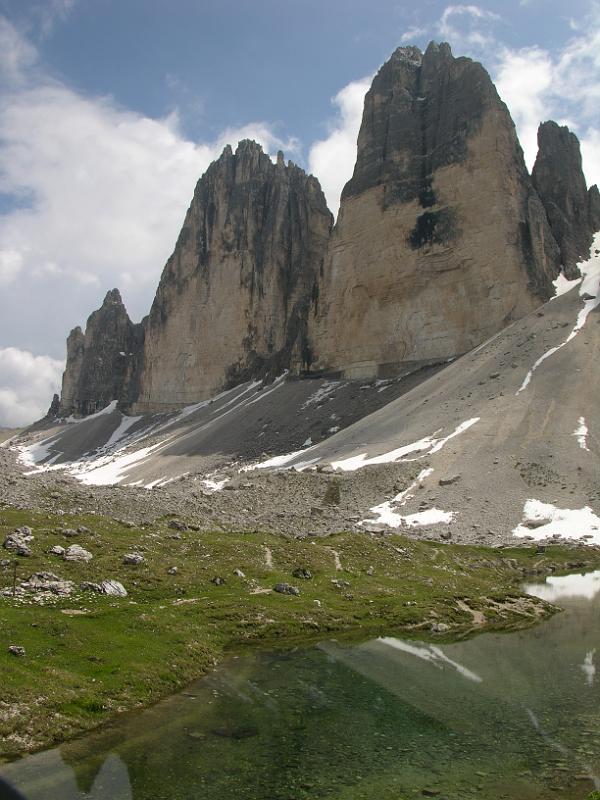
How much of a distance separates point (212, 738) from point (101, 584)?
9.88 m

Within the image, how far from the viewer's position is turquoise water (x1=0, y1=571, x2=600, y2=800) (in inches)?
419

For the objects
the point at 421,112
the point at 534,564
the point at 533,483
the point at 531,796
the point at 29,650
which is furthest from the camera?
the point at 421,112

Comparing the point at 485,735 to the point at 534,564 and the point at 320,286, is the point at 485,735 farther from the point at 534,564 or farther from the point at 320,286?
the point at 320,286

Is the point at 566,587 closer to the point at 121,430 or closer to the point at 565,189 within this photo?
the point at 565,189

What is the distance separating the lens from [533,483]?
48.6 metres

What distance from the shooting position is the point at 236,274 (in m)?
139

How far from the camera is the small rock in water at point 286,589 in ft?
79.7

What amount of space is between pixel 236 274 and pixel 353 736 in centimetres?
13093

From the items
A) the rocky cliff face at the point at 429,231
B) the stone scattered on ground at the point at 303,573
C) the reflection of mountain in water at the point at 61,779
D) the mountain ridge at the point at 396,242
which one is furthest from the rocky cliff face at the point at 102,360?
the reflection of mountain in water at the point at 61,779

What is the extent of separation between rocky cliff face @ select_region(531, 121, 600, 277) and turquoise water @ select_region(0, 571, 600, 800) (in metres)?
88.3

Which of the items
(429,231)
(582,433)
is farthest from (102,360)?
(582,433)

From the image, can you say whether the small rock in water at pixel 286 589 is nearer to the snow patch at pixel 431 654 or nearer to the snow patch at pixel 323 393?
the snow patch at pixel 431 654

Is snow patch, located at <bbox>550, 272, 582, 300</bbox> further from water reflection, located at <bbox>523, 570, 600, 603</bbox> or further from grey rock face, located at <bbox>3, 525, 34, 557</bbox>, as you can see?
grey rock face, located at <bbox>3, 525, 34, 557</bbox>

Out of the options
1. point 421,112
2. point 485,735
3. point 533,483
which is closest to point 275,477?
point 533,483
